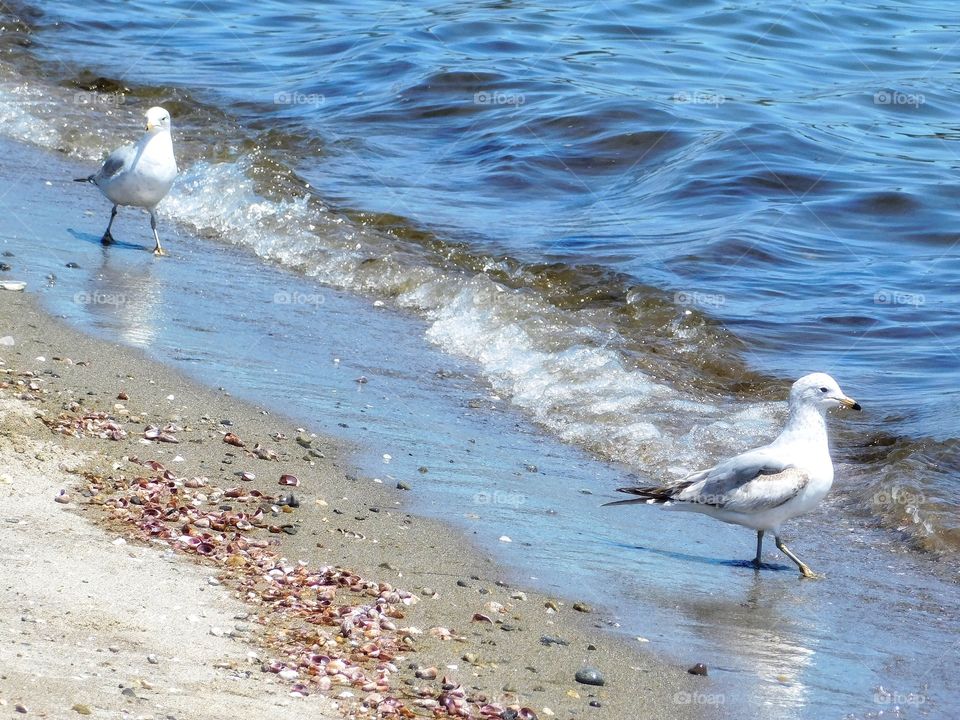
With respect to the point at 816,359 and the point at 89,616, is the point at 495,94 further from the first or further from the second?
the point at 89,616

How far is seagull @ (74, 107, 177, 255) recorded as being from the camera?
9867 mm

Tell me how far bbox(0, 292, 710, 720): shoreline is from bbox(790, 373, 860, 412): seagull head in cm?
176

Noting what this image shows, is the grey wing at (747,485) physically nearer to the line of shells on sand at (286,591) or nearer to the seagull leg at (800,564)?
the seagull leg at (800,564)

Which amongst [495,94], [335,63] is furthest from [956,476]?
[335,63]

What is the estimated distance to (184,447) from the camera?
5996mm

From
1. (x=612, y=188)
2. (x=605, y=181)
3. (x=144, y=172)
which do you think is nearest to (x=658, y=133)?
(x=605, y=181)

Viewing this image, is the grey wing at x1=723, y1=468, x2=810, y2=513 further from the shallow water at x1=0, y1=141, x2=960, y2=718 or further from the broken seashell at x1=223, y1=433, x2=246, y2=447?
the broken seashell at x1=223, y1=433, x2=246, y2=447

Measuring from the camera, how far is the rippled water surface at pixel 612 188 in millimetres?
7934

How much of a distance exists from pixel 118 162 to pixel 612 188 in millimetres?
4977

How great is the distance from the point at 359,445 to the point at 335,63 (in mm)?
11763

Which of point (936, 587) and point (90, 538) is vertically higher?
point (90, 538)

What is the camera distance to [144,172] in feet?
32.3

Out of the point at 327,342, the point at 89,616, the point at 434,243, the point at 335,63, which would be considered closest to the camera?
the point at 89,616

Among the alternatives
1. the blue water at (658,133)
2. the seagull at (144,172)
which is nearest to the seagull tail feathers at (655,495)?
the blue water at (658,133)
